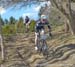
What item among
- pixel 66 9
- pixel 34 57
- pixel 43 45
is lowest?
pixel 34 57

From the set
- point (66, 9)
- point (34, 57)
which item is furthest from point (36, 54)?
point (66, 9)

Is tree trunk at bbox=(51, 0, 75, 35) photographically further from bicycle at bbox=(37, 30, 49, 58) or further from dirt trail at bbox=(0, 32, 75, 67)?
bicycle at bbox=(37, 30, 49, 58)

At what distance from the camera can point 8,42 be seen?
16.4 m

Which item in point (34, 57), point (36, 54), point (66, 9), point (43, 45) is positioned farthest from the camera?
point (66, 9)

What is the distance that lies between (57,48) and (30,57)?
5.07 ft

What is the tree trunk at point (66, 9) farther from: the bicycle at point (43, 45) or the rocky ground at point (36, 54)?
the bicycle at point (43, 45)

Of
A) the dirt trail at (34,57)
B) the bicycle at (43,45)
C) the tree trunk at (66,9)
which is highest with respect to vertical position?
the tree trunk at (66,9)

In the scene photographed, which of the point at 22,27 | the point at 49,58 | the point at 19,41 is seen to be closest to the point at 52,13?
the point at 22,27

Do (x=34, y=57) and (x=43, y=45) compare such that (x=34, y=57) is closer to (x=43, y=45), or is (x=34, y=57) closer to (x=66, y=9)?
(x=43, y=45)

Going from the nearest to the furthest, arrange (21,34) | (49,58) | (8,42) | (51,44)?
1. (49,58)
2. (51,44)
3. (8,42)
4. (21,34)

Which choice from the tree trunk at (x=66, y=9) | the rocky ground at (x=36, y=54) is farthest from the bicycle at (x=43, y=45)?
the tree trunk at (x=66, y=9)

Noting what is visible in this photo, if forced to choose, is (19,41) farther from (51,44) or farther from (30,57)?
(30,57)

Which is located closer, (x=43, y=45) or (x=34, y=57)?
(x=34, y=57)

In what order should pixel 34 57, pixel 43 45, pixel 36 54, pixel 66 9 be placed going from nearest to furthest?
pixel 34 57 < pixel 43 45 < pixel 36 54 < pixel 66 9
